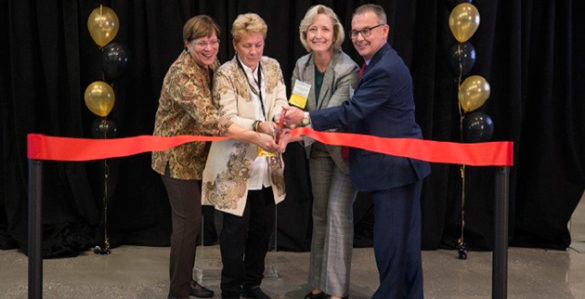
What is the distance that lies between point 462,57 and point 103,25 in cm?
237

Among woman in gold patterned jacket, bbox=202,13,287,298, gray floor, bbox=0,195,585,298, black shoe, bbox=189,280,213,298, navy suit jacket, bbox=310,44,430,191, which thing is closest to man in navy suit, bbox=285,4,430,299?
navy suit jacket, bbox=310,44,430,191

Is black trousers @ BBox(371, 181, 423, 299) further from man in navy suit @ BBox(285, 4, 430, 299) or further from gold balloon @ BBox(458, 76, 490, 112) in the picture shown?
gold balloon @ BBox(458, 76, 490, 112)

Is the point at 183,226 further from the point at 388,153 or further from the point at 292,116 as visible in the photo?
the point at 388,153

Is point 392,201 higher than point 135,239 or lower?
Answer: higher

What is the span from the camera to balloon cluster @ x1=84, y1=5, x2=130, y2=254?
13.1 ft

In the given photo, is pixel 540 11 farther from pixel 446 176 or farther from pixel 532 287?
pixel 532 287

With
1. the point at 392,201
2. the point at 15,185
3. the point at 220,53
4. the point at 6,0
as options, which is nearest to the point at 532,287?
the point at 392,201

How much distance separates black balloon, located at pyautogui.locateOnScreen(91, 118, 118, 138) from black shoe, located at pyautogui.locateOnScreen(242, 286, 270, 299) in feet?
4.87

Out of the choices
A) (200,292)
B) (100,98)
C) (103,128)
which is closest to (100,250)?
(103,128)

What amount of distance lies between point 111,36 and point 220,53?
0.76 metres

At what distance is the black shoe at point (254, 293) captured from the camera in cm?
335

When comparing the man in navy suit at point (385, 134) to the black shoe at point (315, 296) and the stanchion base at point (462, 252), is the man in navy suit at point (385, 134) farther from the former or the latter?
the stanchion base at point (462, 252)

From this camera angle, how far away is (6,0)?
14.4 feet

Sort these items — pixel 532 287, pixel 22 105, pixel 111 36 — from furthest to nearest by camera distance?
pixel 22 105 → pixel 111 36 → pixel 532 287
